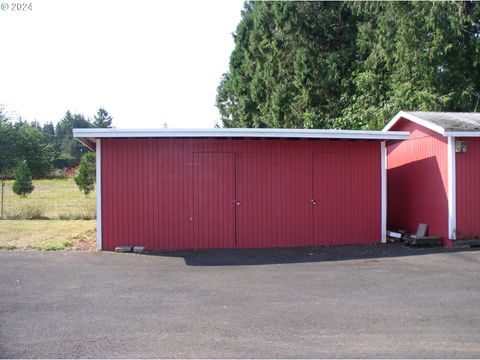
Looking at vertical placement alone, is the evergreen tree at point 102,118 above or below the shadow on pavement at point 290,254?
above

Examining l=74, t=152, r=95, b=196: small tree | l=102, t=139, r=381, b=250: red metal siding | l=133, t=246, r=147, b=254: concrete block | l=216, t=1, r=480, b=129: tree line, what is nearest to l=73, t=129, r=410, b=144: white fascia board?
l=102, t=139, r=381, b=250: red metal siding

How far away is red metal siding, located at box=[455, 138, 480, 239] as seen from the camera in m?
11.1

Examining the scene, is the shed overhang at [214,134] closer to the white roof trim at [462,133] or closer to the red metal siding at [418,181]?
the white roof trim at [462,133]

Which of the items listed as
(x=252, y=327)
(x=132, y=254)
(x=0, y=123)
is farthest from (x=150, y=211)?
(x=0, y=123)

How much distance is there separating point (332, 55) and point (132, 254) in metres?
17.0

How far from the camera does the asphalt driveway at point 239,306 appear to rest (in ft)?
15.4

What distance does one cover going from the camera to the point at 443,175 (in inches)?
447

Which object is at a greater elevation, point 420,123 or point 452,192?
point 420,123

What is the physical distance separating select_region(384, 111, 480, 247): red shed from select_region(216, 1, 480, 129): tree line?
739 centimetres

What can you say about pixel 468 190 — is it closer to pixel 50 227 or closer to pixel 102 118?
pixel 50 227

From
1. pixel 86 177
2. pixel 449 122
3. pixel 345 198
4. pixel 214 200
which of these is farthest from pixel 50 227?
pixel 449 122

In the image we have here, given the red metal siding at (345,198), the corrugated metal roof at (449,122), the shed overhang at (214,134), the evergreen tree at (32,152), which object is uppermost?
the evergreen tree at (32,152)

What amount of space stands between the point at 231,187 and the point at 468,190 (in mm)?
5449

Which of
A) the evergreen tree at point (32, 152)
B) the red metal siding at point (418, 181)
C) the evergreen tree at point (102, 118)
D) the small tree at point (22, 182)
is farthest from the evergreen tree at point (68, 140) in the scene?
the red metal siding at point (418, 181)
